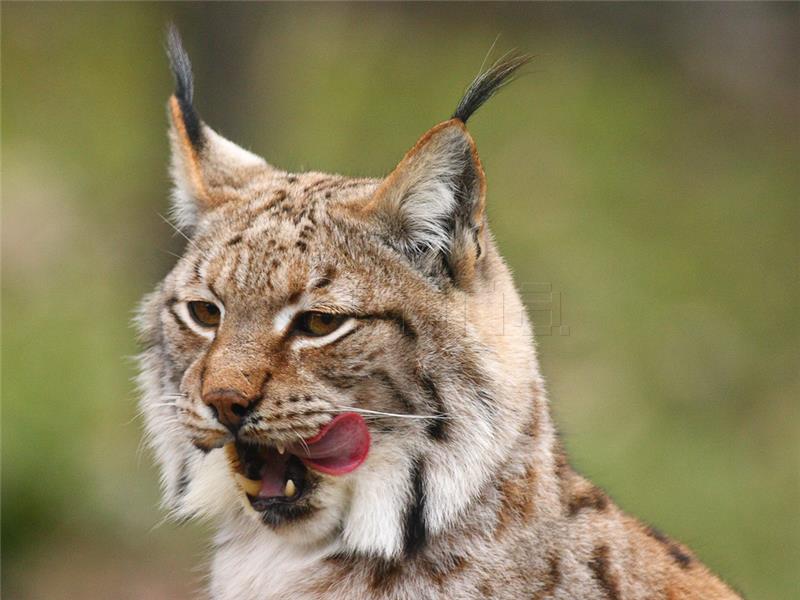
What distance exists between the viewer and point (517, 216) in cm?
1512

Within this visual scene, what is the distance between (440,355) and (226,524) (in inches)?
47.8

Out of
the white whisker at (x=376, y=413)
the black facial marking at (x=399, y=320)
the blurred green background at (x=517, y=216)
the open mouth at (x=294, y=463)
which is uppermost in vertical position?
the blurred green background at (x=517, y=216)

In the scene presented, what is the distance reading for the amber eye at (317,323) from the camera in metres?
4.46

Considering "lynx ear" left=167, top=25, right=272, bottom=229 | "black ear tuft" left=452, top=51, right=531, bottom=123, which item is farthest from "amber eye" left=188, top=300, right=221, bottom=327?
"black ear tuft" left=452, top=51, right=531, bottom=123

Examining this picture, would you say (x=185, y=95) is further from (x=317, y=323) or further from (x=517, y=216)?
(x=517, y=216)

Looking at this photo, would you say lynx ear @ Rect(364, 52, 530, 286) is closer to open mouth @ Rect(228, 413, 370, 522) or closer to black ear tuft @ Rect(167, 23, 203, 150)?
open mouth @ Rect(228, 413, 370, 522)

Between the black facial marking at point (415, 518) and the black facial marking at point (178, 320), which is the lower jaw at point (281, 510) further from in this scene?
the black facial marking at point (178, 320)

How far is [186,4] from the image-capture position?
31.9ft

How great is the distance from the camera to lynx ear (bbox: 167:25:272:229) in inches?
208

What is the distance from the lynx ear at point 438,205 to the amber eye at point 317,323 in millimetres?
471

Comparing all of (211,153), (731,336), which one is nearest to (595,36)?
(731,336)

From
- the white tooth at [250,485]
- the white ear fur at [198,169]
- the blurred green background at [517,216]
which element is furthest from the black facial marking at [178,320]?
the blurred green background at [517,216]

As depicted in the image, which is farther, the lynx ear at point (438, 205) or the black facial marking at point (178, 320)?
the black facial marking at point (178, 320)

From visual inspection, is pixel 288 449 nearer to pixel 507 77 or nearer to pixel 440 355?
pixel 440 355
